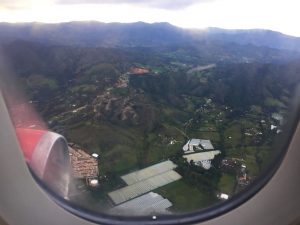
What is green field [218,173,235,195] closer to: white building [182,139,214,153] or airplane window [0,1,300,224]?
airplane window [0,1,300,224]

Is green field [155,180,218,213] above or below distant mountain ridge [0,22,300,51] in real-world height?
below

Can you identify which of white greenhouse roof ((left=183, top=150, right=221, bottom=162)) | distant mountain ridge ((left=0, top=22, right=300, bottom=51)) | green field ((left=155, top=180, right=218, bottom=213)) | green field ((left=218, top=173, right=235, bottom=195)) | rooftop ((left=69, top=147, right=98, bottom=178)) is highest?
distant mountain ridge ((left=0, top=22, right=300, bottom=51))

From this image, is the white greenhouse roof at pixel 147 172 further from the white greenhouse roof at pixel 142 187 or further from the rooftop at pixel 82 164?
the rooftop at pixel 82 164

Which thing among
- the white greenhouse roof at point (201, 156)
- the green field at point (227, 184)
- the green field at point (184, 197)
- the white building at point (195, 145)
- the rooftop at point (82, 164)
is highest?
the white building at point (195, 145)

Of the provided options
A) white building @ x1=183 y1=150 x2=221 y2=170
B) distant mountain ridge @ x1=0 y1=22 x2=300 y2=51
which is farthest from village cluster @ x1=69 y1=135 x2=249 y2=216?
distant mountain ridge @ x1=0 y1=22 x2=300 y2=51

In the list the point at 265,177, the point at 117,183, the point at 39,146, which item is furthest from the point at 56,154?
the point at 265,177

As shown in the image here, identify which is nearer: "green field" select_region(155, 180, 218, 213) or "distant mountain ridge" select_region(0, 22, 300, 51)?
"distant mountain ridge" select_region(0, 22, 300, 51)

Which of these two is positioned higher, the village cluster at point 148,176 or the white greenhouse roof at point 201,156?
the white greenhouse roof at point 201,156

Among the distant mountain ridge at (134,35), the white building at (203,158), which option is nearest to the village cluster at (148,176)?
the white building at (203,158)

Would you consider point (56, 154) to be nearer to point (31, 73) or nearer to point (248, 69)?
point (31, 73)
